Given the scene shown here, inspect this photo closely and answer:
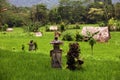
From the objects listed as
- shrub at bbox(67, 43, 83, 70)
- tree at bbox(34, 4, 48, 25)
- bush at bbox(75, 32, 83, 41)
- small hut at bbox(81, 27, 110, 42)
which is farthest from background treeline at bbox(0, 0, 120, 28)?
shrub at bbox(67, 43, 83, 70)

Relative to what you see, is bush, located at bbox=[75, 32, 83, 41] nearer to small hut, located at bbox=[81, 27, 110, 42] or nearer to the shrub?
small hut, located at bbox=[81, 27, 110, 42]

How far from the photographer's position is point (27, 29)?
80.3 m

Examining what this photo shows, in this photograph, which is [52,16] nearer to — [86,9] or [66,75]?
[86,9]

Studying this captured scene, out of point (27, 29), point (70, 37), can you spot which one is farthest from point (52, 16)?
point (70, 37)

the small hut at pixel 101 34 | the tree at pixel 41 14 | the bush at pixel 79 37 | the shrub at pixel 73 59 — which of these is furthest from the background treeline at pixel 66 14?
the shrub at pixel 73 59

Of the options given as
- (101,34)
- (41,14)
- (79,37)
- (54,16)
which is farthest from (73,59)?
(41,14)

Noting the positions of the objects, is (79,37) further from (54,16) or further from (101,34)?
(54,16)

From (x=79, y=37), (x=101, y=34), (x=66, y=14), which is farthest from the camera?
(x=66, y=14)

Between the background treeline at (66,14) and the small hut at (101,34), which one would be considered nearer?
the small hut at (101,34)

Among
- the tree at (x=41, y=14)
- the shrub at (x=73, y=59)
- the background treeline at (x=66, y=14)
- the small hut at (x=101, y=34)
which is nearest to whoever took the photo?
the shrub at (x=73, y=59)

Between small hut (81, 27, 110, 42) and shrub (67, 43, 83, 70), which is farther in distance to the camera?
small hut (81, 27, 110, 42)

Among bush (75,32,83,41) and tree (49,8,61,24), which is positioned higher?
bush (75,32,83,41)

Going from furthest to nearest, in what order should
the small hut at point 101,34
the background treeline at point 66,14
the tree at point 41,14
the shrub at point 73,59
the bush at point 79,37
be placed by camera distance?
the tree at point 41,14
the background treeline at point 66,14
the bush at point 79,37
the small hut at point 101,34
the shrub at point 73,59

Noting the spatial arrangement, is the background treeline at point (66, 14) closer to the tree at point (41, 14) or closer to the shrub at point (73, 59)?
the tree at point (41, 14)
